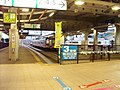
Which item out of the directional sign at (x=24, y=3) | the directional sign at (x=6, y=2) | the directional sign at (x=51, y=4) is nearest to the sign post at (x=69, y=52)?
the directional sign at (x=51, y=4)

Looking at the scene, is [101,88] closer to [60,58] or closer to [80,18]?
[60,58]

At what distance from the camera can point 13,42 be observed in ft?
39.9

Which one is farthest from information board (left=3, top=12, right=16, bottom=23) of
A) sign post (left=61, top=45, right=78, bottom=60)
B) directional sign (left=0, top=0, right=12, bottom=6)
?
directional sign (left=0, top=0, right=12, bottom=6)

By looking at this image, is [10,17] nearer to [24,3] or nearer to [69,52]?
[24,3]

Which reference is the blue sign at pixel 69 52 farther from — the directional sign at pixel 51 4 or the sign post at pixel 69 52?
the directional sign at pixel 51 4

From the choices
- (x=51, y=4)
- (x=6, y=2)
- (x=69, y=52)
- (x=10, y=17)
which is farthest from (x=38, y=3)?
(x=10, y=17)

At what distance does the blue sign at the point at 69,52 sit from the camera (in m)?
11.0

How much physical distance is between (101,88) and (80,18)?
16.0 m

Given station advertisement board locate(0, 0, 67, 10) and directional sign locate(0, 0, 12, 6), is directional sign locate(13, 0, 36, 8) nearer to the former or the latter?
station advertisement board locate(0, 0, 67, 10)

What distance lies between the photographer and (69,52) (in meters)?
11.2

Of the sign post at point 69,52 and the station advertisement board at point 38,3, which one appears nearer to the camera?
the station advertisement board at point 38,3

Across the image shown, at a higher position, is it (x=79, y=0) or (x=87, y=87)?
(x=79, y=0)

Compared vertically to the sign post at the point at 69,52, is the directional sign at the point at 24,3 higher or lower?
higher

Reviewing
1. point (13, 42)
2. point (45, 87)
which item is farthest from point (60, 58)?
point (45, 87)
